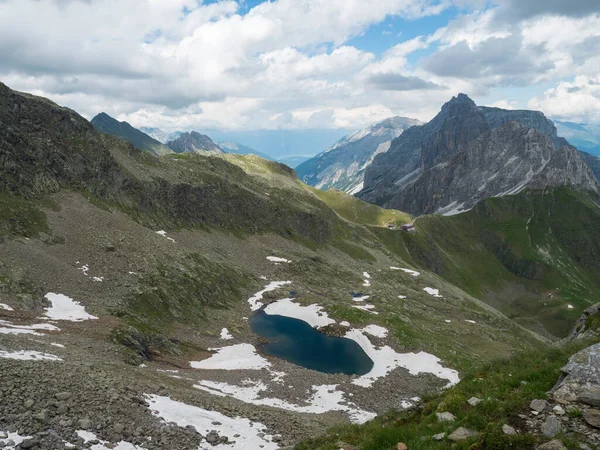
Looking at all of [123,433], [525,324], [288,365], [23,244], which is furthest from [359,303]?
[525,324]

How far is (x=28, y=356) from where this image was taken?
1123 inches

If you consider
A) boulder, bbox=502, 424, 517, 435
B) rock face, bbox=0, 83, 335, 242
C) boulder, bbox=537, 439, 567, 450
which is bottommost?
boulder, bbox=502, 424, 517, 435

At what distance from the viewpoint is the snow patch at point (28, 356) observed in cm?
2730

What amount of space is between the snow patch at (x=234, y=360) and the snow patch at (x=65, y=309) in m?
15.2

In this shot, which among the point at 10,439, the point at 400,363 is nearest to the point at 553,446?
the point at 10,439

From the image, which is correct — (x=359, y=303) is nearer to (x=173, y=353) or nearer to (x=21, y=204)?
(x=173, y=353)

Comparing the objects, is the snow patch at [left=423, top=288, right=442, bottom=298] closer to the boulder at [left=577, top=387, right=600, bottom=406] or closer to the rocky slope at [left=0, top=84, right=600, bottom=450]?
the rocky slope at [left=0, top=84, right=600, bottom=450]

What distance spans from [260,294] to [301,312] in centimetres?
1302

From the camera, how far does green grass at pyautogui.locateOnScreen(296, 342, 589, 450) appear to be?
1202 cm

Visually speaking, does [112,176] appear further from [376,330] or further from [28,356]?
[28,356]

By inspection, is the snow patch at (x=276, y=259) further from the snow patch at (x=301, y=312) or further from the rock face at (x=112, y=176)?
the snow patch at (x=301, y=312)

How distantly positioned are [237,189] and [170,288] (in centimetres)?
8077

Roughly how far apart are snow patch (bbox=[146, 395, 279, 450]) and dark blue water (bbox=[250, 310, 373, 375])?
37.7 m

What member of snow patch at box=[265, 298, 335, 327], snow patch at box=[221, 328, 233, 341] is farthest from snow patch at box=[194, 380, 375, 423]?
snow patch at box=[265, 298, 335, 327]
